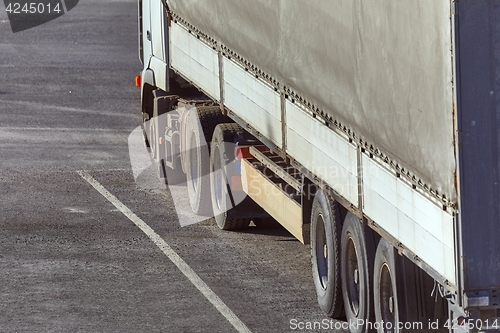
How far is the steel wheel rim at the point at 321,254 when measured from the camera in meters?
10.8

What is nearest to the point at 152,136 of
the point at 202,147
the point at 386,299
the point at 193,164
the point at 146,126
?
the point at 146,126

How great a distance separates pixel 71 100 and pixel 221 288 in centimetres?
1271

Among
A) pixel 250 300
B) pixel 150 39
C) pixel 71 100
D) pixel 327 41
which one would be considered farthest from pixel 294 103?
pixel 71 100

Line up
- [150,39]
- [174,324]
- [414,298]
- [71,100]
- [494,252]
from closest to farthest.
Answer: [494,252] → [414,298] → [174,324] → [150,39] → [71,100]

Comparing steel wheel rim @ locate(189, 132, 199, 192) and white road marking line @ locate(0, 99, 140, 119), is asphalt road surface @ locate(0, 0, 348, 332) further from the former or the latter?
steel wheel rim @ locate(189, 132, 199, 192)

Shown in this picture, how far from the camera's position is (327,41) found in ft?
31.0

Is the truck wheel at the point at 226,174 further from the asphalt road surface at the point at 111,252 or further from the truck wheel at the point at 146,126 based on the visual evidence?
the truck wheel at the point at 146,126

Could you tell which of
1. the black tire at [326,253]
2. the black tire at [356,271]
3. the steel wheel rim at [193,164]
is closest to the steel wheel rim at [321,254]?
the black tire at [326,253]

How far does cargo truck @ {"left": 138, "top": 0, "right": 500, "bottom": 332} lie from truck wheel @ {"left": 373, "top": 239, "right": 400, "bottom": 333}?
16mm

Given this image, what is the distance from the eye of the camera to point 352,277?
32.7 feet

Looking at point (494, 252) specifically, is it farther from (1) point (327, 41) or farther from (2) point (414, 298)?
(1) point (327, 41)

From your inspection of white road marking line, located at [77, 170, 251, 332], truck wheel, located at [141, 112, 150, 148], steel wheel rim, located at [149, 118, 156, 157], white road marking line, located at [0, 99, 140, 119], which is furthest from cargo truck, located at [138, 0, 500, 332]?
white road marking line, located at [0, 99, 140, 119]

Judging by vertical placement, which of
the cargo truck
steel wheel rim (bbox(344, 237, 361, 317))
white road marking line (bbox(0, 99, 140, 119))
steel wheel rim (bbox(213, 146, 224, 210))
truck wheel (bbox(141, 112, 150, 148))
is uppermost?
the cargo truck

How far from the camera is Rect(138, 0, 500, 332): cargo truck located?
698cm
